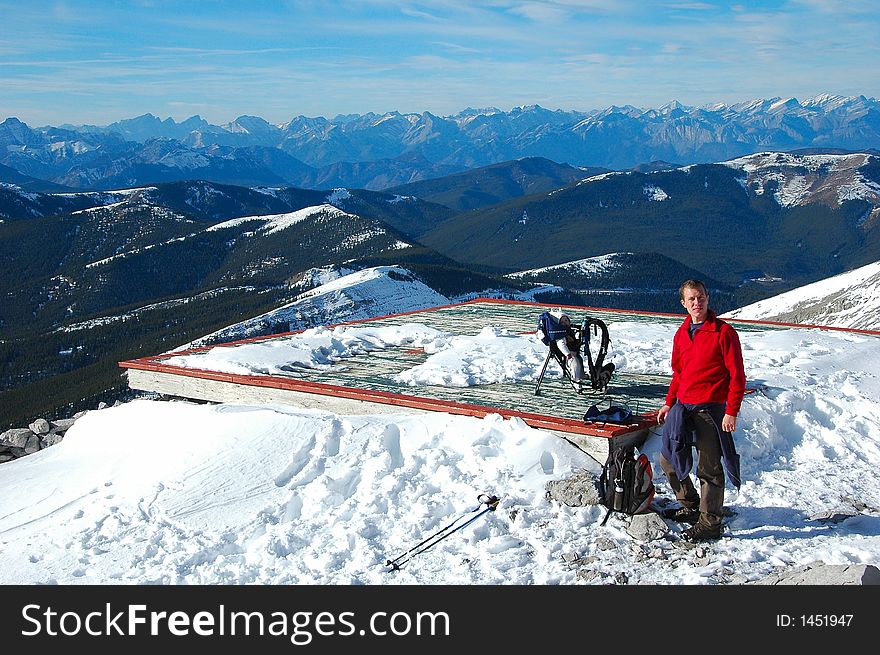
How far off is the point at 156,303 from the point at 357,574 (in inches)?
6870

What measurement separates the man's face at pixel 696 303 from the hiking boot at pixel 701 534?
8.10ft

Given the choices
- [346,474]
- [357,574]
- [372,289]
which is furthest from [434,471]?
[372,289]

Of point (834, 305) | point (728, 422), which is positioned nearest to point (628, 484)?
point (728, 422)

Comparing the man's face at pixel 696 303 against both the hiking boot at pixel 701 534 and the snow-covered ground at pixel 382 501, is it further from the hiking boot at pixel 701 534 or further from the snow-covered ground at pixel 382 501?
the snow-covered ground at pixel 382 501

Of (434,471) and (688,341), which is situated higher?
(688,341)

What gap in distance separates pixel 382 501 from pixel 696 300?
4.76m

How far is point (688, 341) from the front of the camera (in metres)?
9.59

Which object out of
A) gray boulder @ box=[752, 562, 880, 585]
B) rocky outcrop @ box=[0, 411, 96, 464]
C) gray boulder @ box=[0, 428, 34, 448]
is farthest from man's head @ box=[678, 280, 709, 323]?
gray boulder @ box=[0, 428, 34, 448]

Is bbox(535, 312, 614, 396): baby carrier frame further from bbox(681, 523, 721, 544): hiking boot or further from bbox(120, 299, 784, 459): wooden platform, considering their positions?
bbox(681, 523, 721, 544): hiking boot

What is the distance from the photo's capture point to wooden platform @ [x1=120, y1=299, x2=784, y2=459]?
42.3ft

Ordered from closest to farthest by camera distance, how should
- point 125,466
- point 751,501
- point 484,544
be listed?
point 484,544
point 751,501
point 125,466

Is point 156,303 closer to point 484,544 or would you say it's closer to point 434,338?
point 434,338

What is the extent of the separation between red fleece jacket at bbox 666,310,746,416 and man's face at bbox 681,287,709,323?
93mm

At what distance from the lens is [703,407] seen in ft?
31.0
